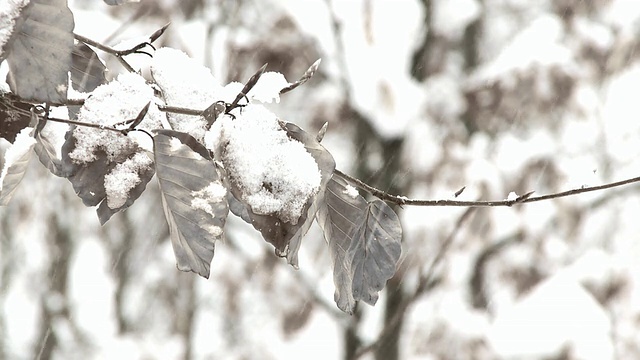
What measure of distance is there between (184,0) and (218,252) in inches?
73.2

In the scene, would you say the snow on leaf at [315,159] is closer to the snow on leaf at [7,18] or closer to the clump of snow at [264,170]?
the clump of snow at [264,170]

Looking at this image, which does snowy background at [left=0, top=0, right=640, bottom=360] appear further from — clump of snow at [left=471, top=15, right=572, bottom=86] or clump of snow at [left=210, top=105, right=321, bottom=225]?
clump of snow at [left=210, top=105, right=321, bottom=225]

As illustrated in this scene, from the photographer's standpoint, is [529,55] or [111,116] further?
[529,55]

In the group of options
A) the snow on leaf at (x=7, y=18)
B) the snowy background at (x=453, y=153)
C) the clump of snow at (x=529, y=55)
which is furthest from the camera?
the clump of snow at (x=529, y=55)

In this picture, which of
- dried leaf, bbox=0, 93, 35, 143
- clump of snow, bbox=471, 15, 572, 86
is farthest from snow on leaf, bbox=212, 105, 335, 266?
clump of snow, bbox=471, 15, 572, 86

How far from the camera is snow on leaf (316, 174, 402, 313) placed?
55cm

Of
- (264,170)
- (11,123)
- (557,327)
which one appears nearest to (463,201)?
(264,170)

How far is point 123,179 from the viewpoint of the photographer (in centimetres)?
49

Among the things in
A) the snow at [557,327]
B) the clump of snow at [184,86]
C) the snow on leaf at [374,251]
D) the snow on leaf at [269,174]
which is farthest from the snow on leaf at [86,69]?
the snow at [557,327]

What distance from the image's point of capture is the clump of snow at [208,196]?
0.46 meters

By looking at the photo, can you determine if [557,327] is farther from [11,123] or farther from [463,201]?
[11,123]

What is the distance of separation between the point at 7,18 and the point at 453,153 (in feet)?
10.4

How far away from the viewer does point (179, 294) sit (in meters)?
5.61

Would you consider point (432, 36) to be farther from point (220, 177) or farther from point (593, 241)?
point (220, 177)
